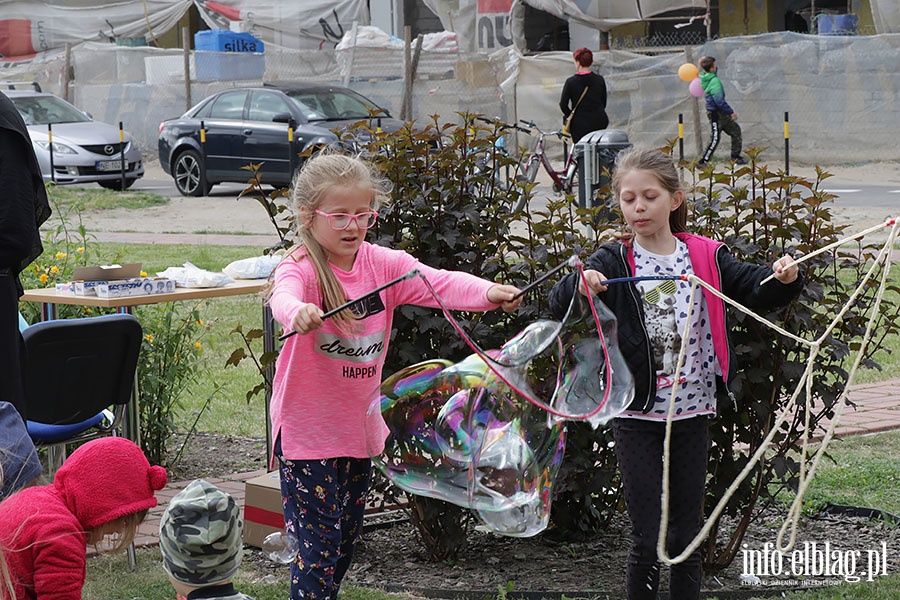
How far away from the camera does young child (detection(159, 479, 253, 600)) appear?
279 centimetres

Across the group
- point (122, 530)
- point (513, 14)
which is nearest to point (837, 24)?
point (513, 14)

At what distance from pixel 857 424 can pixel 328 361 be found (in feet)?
13.9

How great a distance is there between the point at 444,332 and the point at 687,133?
60.8ft

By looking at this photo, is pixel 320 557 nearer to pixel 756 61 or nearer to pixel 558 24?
pixel 756 61

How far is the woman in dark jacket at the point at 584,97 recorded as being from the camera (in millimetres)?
15039

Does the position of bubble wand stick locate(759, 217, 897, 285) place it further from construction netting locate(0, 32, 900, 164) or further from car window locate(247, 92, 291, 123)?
construction netting locate(0, 32, 900, 164)

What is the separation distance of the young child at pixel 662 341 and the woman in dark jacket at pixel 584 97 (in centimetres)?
1115

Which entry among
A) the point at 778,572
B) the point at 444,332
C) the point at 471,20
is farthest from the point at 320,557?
the point at 471,20

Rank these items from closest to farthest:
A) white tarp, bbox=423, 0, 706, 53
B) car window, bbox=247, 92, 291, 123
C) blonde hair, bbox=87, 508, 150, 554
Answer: blonde hair, bbox=87, 508, 150, 554, car window, bbox=247, 92, 291, 123, white tarp, bbox=423, 0, 706, 53

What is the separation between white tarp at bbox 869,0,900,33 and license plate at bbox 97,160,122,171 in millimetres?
13175

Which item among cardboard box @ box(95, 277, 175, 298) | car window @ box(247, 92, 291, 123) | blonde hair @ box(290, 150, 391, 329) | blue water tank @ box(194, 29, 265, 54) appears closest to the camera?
blonde hair @ box(290, 150, 391, 329)

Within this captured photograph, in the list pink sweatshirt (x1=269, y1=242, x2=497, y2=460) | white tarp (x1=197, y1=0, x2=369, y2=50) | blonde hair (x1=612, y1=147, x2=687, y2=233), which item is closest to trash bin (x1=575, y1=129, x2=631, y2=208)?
blonde hair (x1=612, y1=147, x2=687, y2=233)

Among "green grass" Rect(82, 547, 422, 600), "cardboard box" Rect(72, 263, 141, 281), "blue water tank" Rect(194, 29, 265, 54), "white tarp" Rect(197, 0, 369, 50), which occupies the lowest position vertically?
"green grass" Rect(82, 547, 422, 600)

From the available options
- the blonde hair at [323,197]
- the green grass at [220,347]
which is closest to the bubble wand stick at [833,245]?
the blonde hair at [323,197]
